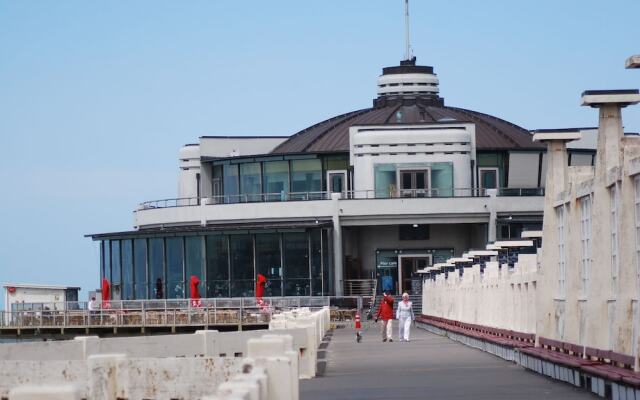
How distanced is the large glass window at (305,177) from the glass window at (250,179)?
2177 millimetres

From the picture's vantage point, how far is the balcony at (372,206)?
90438mm

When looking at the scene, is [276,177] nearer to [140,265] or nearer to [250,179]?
[250,179]

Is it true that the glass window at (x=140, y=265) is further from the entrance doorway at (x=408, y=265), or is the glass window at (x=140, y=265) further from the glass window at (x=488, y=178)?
the glass window at (x=488, y=178)

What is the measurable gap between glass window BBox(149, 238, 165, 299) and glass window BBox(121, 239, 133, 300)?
186cm

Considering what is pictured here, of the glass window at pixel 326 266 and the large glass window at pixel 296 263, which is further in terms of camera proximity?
the glass window at pixel 326 266

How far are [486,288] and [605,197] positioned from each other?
69.3 ft

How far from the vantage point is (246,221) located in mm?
93938

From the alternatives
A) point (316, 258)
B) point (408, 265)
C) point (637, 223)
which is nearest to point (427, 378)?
point (637, 223)

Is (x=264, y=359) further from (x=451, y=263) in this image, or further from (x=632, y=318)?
(x=451, y=263)

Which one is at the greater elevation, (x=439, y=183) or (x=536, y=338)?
(x=439, y=183)

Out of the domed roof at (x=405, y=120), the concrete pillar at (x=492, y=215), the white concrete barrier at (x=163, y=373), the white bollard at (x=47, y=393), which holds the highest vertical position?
the domed roof at (x=405, y=120)

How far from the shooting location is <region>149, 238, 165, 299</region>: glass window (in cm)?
9369

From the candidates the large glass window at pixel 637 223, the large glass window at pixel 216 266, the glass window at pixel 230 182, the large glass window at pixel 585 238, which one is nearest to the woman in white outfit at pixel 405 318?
the large glass window at pixel 585 238

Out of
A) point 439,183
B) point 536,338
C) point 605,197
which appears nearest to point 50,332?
point 439,183
